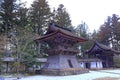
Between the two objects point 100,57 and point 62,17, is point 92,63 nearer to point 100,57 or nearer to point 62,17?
point 100,57

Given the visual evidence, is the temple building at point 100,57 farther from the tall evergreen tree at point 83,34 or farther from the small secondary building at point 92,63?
the tall evergreen tree at point 83,34

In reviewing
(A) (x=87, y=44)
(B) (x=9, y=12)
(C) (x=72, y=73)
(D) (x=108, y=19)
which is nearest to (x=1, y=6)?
(B) (x=9, y=12)

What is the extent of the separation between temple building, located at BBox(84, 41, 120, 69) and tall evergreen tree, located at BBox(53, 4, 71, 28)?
781 centimetres

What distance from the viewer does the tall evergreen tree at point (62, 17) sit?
37650 mm

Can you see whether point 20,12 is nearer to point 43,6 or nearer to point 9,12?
Result: point 9,12

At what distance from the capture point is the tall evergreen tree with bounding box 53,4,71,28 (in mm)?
37650

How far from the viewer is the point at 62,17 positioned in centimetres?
3841

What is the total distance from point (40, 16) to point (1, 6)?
743 centimetres

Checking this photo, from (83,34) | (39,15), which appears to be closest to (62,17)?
(39,15)

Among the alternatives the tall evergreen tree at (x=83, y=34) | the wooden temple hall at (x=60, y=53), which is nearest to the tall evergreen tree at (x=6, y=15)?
the wooden temple hall at (x=60, y=53)

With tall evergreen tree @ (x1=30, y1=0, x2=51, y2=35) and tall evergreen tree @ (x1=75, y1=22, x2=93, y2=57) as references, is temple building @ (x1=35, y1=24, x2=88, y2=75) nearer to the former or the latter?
tall evergreen tree @ (x1=30, y1=0, x2=51, y2=35)

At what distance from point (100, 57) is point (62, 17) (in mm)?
11857

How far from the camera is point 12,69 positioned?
966 inches

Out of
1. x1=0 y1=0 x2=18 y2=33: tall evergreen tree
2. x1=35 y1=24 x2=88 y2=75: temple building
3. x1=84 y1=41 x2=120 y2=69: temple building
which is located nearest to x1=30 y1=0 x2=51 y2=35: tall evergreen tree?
x1=0 y1=0 x2=18 y2=33: tall evergreen tree
